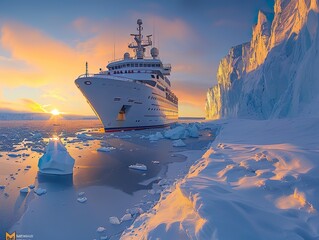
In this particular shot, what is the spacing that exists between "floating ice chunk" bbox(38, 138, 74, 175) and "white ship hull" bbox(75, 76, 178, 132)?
1522 cm

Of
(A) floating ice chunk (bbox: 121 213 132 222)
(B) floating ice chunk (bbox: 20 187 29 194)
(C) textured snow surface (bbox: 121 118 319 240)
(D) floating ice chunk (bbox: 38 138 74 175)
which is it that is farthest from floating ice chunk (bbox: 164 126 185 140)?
(A) floating ice chunk (bbox: 121 213 132 222)

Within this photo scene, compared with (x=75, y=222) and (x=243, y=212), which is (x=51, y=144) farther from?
(x=243, y=212)

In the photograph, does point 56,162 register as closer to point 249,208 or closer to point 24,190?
point 24,190

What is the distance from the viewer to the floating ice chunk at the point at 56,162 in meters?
8.03

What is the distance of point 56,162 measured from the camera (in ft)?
26.5

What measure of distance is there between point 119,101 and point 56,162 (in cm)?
1685

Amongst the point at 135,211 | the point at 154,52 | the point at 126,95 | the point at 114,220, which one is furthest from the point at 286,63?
the point at 114,220

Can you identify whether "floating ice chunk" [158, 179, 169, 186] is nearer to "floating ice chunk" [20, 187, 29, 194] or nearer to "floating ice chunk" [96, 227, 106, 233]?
"floating ice chunk" [96, 227, 106, 233]

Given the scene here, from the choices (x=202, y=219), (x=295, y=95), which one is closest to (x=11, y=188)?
(x=202, y=219)

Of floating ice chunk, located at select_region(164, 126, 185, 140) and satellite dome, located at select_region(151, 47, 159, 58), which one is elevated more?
satellite dome, located at select_region(151, 47, 159, 58)

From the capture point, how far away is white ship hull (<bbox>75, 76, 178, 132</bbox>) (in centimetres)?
2280

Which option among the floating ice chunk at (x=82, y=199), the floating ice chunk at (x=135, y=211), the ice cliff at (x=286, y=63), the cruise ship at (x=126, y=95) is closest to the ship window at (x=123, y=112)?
the cruise ship at (x=126, y=95)

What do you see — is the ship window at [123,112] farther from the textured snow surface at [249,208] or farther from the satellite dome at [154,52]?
the textured snow surface at [249,208]

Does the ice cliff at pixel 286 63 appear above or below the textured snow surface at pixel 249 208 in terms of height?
above
